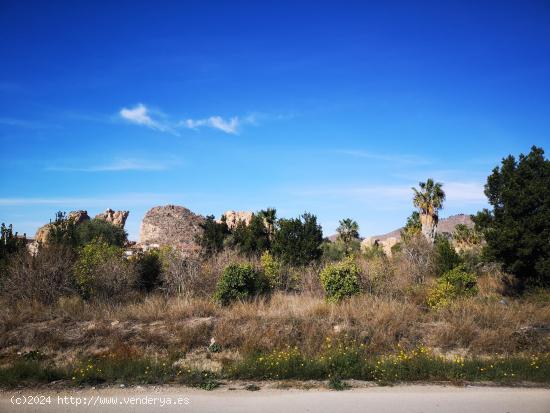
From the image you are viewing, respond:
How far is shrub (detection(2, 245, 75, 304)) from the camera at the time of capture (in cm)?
1623

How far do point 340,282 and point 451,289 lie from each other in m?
4.32

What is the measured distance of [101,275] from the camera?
56.3 ft

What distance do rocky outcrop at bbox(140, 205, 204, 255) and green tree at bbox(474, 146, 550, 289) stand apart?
4288cm

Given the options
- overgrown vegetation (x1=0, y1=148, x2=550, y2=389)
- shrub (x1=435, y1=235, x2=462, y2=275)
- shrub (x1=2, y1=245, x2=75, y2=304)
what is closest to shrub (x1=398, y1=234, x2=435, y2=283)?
overgrown vegetation (x1=0, y1=148, x2=550, y2=389)

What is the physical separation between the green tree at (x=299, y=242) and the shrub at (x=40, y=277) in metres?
12.7

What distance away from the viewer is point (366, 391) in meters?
7.95

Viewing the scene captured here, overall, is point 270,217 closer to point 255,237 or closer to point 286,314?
point 255,237

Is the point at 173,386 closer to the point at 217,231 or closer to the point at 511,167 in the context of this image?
the point at 511,167

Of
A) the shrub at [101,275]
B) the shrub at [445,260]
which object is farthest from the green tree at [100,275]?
the shrub at [445,260]

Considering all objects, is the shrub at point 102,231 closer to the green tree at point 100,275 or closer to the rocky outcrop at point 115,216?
the rocky outcrop at point 115,216

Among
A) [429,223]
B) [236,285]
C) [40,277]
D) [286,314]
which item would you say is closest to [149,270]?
[40,277]

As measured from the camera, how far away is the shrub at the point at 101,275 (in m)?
17.0

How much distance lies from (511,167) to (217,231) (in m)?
30.9

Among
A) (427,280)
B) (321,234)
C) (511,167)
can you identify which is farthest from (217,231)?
(511,167)
